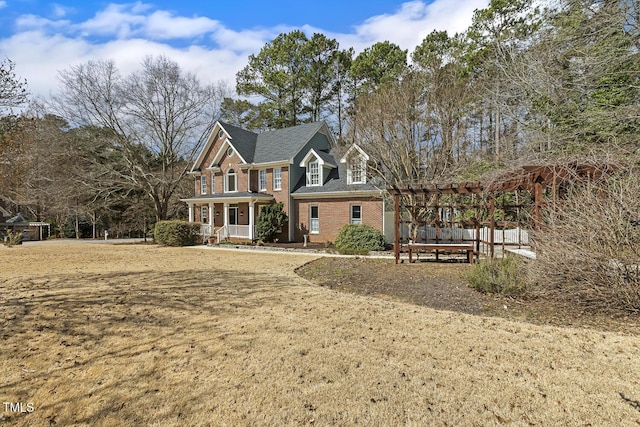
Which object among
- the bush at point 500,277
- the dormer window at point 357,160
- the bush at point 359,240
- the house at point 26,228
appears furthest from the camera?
the house at point 26,228

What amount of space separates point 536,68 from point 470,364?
14.4m

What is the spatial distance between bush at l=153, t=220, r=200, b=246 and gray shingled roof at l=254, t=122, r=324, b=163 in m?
6.75

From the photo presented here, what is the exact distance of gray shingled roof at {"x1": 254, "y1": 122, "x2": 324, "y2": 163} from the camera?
23312 mm

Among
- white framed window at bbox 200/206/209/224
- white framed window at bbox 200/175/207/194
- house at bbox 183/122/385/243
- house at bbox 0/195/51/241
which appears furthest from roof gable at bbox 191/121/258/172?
house at bbox 0/195/51/241

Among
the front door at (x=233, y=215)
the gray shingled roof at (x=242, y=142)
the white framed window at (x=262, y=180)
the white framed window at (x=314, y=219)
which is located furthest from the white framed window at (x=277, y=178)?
the front door at (x=233, y=215)

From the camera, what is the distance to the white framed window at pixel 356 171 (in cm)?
1748

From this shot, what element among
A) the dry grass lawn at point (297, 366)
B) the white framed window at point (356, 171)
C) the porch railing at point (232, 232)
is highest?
the white framed window at point (356, 171)

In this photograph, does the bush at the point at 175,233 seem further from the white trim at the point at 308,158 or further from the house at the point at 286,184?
the white trim at the point at 308,158

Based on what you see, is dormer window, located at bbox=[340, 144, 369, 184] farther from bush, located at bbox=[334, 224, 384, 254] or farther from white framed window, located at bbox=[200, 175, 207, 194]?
white framed window, located at bbox=[200, 175, 207, 194]

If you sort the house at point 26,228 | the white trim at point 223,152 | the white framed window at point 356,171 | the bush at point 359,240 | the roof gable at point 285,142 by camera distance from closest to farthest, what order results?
the bush at point 359,240
the white framed window at point 356,171
the roof gable at point 285,142
the white trim at point 223,152
the house at point 26,228

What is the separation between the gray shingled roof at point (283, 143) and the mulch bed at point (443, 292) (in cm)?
1242

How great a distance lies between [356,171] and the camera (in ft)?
61.3

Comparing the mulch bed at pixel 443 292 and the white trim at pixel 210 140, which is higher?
the white trim at pixel 210 140

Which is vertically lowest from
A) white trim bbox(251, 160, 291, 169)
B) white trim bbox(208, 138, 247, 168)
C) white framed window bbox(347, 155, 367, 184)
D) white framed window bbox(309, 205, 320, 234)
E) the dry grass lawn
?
the dry grass lawn
